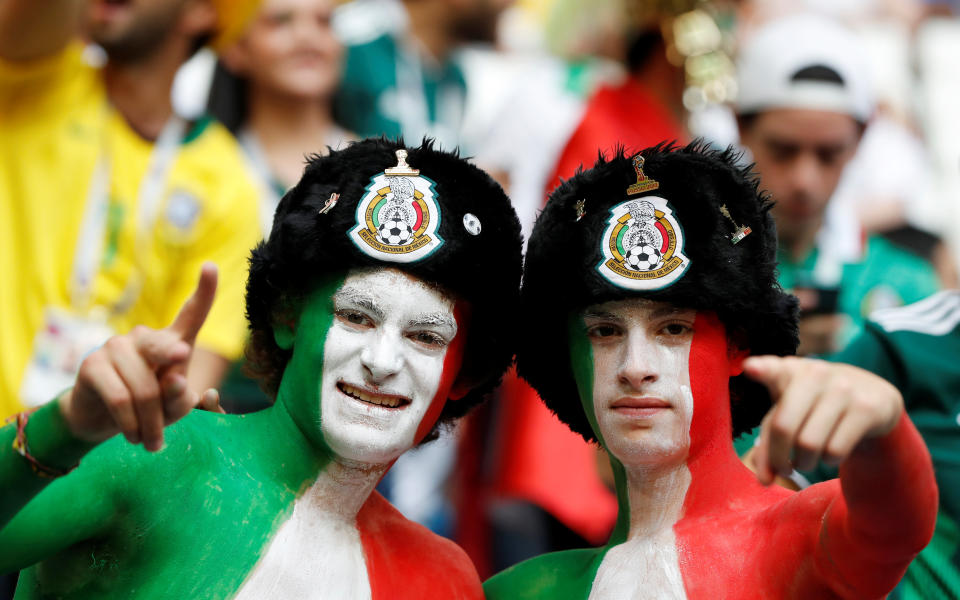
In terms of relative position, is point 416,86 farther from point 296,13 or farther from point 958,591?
point 958,591

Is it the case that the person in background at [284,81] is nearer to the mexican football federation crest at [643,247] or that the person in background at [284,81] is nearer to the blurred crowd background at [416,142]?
the blurred crowd background at [416,142]

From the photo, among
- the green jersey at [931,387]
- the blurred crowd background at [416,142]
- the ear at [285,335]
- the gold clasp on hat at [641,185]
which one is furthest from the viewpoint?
the blurred crowd background at [416,142]

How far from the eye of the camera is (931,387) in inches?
136

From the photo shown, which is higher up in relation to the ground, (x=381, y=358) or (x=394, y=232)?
(x=394, y=232)

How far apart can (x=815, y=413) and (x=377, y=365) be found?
932 millimetres

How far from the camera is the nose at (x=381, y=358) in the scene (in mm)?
2625

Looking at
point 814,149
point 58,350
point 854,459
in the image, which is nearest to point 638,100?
point 814,149

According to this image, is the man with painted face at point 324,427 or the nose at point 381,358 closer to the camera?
the man with painted face at point 324,427

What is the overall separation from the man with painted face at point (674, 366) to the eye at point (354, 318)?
377mm

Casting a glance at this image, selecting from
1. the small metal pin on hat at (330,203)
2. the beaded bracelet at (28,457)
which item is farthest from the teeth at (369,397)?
the beaded bracelet at (28,457)

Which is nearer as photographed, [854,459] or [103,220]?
[854,459]

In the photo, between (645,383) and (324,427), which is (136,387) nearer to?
(324,427)

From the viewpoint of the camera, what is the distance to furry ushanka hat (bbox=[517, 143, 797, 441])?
2.64 meters

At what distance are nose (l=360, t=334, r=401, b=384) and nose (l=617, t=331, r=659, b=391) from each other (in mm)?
444
